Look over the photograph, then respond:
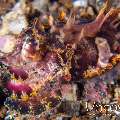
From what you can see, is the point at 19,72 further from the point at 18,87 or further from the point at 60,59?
the point at 60,59

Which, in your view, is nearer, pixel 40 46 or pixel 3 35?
pixel 40 46

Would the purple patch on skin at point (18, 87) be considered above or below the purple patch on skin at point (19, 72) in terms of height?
below

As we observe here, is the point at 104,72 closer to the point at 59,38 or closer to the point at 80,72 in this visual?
the point at 80,72

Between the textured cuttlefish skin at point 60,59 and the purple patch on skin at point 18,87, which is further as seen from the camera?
the purple patch on skin at point 18,87

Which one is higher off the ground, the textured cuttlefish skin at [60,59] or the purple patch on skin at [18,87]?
the textured cuttlefish skin at [60,59]

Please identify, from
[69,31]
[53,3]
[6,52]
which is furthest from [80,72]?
[53,3]

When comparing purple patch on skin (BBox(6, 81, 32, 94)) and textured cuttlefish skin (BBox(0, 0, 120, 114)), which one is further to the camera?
purple patch on skin (BBox(6, 81, 32, 94))

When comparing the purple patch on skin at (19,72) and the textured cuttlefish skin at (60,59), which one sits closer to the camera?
the textured cuttlefish skin at (60,59)

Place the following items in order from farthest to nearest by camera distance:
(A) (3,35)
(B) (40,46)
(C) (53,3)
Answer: (C) (53,3) → (A) (3,35) → (B) (40,46)
